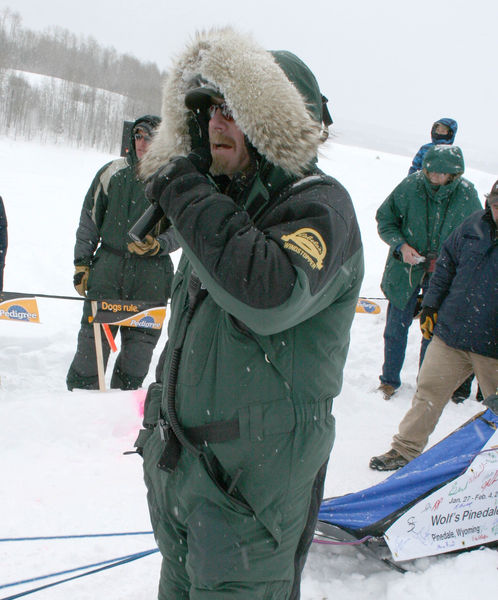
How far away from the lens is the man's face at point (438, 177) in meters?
4.24

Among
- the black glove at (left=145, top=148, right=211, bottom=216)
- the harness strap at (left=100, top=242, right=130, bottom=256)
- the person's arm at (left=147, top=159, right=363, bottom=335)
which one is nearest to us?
the person's arm at (left=147, top=159, right=363, bottom=335)

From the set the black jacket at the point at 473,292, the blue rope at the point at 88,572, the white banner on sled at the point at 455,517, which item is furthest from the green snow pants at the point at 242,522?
the black jacket at the point at 473,292

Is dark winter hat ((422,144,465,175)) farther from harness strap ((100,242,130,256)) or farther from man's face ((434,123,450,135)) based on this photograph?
harness strap ((100,242,130,256))

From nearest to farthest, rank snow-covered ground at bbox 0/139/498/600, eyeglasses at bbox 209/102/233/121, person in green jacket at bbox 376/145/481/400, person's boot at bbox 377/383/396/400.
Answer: eyeglasses at bbox 209/102/233/121 → snow-covered ground at bbox 0/139/498/600 → person in green jacket at bbox 376/145/481/400 → person's boot at bbox 377/383/396/400

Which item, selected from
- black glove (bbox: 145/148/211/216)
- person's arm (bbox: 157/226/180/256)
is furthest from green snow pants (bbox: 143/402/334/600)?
person's arm (bbox: 157/226/180/256)

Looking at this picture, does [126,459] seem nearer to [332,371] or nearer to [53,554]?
[53,554]

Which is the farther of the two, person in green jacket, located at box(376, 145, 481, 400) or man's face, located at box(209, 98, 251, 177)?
person in green jacket, located at box(376, 145, 481, 400)

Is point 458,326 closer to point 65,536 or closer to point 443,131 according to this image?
point 65,536

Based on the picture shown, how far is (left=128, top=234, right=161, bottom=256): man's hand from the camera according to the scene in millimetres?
→ 3736

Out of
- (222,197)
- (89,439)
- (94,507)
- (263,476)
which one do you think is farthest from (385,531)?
(89,439)

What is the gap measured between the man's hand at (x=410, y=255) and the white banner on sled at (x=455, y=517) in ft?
7.07

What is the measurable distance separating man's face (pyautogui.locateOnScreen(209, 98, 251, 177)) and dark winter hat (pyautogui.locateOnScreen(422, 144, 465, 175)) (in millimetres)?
3238

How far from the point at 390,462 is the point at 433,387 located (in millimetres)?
599

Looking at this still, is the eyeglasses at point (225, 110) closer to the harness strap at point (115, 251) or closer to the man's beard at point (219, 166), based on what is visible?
the man's beard at point (219, 166)
